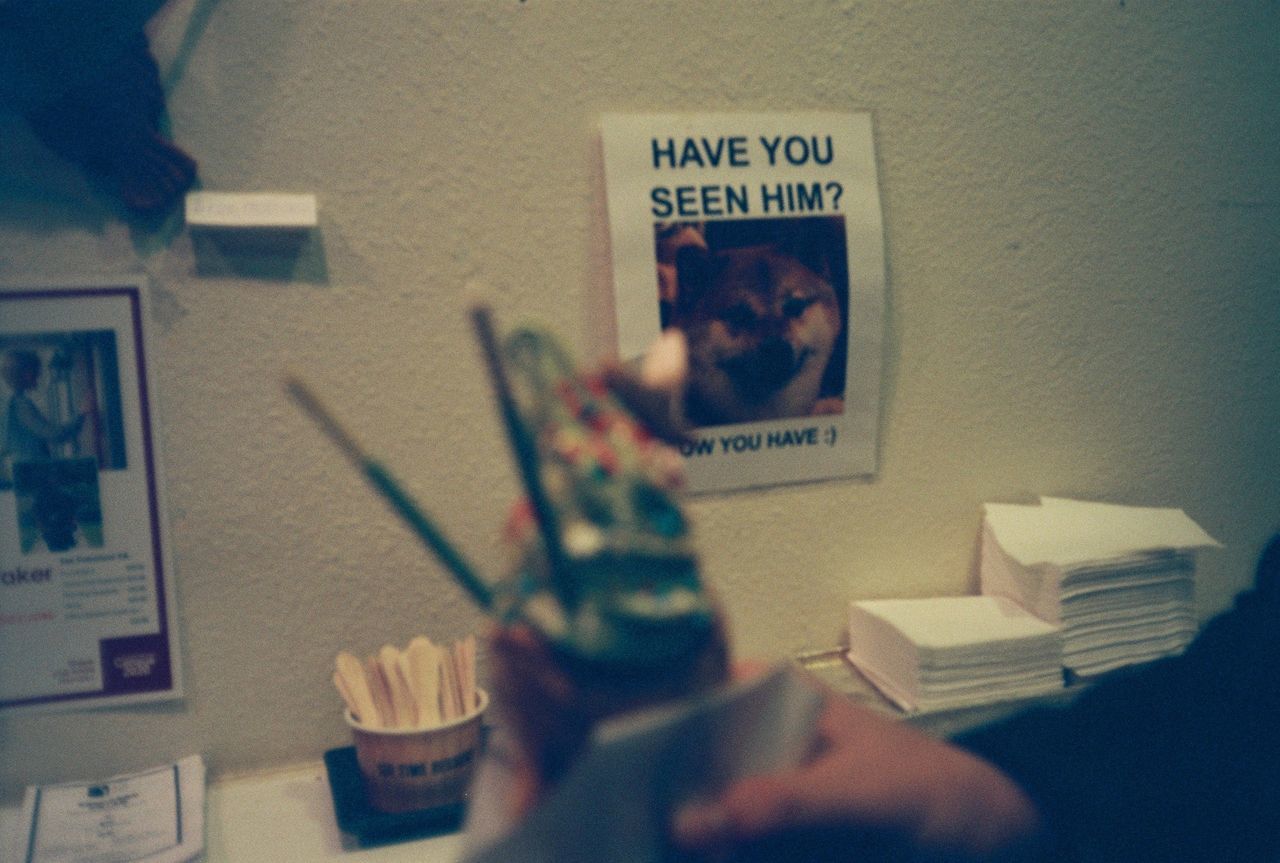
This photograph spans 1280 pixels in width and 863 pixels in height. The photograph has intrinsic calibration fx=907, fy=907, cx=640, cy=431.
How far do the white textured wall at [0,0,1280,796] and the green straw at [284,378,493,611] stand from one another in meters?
0.44

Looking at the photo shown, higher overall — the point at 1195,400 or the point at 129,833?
the point at 1195,400

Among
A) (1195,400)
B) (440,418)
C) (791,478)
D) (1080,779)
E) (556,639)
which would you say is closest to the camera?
(556,639)

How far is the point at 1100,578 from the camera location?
0.93 meters

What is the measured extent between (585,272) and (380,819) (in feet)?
1.66

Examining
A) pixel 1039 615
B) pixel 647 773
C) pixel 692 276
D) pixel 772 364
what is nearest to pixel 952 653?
pixel 1039 615

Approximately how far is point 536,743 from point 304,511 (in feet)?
1.66

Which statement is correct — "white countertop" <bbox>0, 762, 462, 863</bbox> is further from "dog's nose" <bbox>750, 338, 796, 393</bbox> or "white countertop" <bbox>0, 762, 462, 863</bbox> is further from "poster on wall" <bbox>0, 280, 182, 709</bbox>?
"dog's nose" <bbox>750, 338, 796, 393</bbox>

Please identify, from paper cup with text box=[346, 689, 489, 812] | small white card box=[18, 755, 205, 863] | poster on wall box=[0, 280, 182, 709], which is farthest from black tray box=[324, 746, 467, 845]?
poster on wall box=[0, 280, 182, 709]

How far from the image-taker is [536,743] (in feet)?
1.24

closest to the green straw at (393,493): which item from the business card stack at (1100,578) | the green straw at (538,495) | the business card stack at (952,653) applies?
the green straw at (538,495)

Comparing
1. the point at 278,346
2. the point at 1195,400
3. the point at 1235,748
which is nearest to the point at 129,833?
the point at 278,346

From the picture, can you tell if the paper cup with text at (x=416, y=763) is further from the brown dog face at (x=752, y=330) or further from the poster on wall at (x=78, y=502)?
the brown dog face at (x=752, y=330)

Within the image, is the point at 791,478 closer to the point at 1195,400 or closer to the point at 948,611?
the point at 948,611

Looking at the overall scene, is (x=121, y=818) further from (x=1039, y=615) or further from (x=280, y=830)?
(x=1039, y=615)
